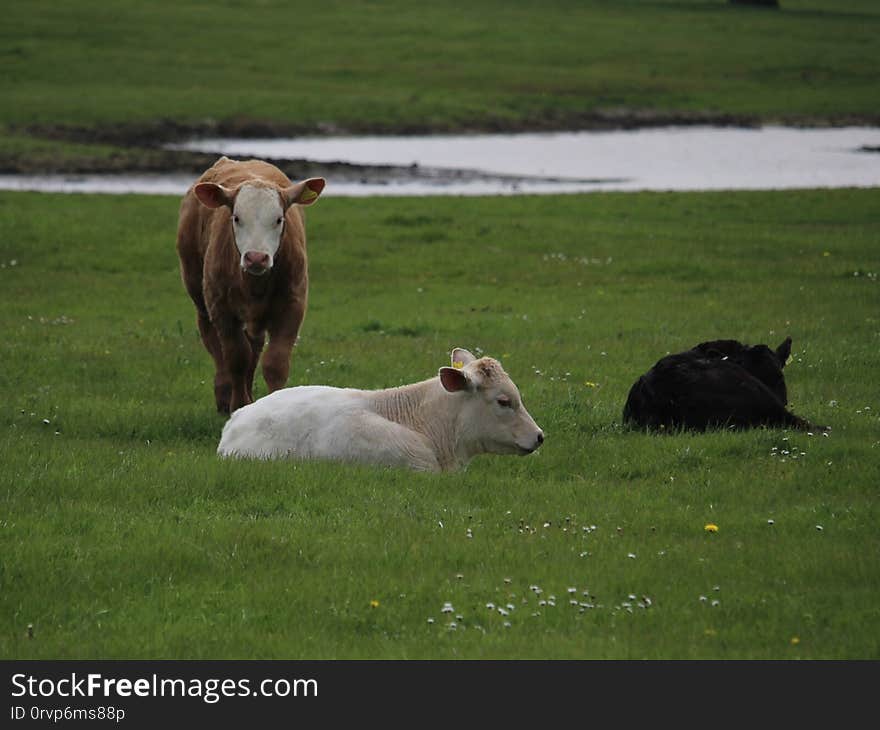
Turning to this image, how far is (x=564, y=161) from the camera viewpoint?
4769 centimetres

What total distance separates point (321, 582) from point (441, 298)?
1516 centimetres

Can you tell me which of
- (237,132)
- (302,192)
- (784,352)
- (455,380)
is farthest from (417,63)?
(455,380)

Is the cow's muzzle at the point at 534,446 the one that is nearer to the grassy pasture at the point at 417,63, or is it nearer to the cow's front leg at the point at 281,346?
the cow's front leg at the point at 281,346

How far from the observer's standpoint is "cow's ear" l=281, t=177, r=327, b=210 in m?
14.0

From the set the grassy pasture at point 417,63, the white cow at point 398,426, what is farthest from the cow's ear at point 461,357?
the grassy pasture at point 417,63

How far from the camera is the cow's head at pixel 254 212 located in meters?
13.4

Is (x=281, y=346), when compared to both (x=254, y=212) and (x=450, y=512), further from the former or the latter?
(x=450, y=512)

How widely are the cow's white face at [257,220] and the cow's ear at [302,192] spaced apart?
0.23 metres

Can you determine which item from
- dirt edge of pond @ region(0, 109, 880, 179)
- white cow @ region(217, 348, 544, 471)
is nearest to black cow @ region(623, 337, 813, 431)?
white cow @ region(217, 348, 544, 471)

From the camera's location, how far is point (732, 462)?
37.6ft

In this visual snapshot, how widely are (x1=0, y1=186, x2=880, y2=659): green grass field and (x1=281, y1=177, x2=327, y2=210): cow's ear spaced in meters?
2.07

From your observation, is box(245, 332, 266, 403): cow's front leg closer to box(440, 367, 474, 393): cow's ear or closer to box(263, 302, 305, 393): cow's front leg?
box(263, 302, 305, 393): cow's front leg
